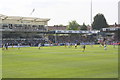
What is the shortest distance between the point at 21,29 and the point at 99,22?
7236 centimetres

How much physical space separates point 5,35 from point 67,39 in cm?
2936

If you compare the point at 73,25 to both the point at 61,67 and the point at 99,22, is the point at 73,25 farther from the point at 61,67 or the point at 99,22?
the point at 61,67

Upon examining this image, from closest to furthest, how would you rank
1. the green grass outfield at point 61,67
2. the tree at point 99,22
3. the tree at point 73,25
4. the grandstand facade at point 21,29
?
1. the green grass outfield at point 61,67
2. the grandstand facade at point 21,29
3. the tree at point 99,22
4. the tree at point 73,25

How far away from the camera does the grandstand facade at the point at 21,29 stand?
318 ft

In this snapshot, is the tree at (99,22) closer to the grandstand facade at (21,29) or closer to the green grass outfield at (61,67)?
the grandstand facade at (21,29)

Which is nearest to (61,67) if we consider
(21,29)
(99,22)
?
(21,29)

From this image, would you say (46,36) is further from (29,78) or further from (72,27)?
(29,78)

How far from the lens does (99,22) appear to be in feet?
505

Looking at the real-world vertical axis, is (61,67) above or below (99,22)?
below

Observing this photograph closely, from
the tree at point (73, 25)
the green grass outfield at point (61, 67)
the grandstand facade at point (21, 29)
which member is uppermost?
the tree at point (73, 25)

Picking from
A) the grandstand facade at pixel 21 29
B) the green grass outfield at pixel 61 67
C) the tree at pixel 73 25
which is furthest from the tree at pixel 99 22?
the green grass outfield at pixel 61 67

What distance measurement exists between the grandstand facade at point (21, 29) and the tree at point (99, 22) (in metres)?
47.7

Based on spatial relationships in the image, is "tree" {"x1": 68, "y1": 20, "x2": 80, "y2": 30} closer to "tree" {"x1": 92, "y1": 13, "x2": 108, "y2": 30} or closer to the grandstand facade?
"tree" {"x1": 92, "y1": 13, "x2": 108, "y2": 30}

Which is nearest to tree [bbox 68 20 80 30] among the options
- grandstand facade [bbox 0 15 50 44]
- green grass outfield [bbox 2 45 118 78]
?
grandstand facade [bbox 0 15 50 44]
